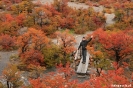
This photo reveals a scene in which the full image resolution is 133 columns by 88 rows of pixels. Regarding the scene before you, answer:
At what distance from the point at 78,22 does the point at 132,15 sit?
392 inches

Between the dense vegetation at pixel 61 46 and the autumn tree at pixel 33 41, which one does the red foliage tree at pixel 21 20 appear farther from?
the autumn tree at pixel 33 41

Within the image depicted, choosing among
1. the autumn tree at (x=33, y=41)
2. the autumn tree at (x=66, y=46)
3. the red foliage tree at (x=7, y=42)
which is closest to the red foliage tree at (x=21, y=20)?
the red foliage tree at (x=7, y=42)

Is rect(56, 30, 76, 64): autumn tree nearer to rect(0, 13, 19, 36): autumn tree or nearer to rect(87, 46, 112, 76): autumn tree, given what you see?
rect(87, 46, 112, 76): autumn tree

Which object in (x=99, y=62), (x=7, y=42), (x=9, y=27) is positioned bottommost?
(x=7, y=42)

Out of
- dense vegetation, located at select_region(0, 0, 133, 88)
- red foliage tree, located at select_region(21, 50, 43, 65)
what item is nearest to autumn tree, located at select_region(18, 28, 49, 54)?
dense vegetation, located at select_region(0, 0, 133, 88)

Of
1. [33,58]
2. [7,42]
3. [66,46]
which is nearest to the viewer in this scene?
[33,58]

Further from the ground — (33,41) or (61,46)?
(33,41)

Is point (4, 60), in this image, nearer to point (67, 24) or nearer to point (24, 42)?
point (24, 42)

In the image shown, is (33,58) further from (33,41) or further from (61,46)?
(61,46)

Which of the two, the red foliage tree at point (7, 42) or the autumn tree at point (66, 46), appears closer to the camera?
the autumn tree at point (66, 46)

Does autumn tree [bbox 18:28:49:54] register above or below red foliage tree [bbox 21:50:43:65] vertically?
above

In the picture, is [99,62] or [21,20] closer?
[99,62]

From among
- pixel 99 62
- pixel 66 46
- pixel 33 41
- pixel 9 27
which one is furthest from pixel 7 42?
pixel 99 62

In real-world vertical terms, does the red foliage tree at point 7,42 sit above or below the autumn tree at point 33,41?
below
